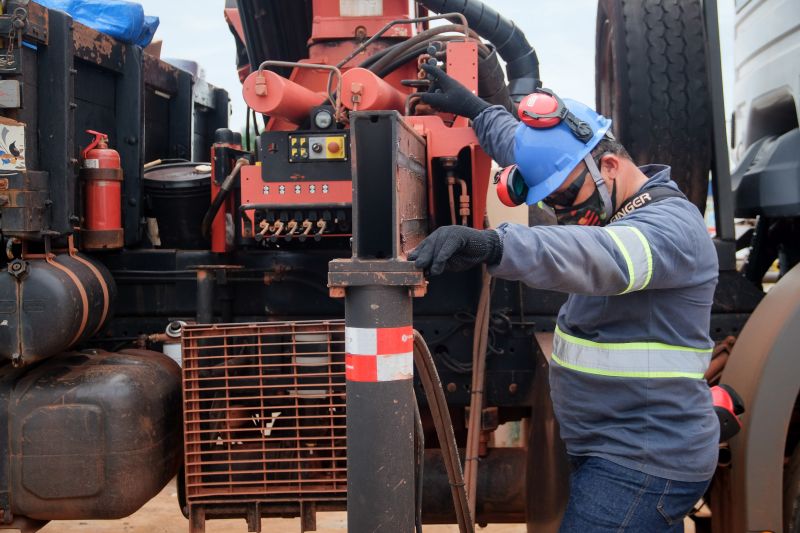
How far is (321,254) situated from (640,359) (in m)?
1.53

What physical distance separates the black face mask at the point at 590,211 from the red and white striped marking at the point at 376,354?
2.02 ft

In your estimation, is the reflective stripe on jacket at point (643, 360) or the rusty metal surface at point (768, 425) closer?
the reflective stripe on jacket at point (643, 360)

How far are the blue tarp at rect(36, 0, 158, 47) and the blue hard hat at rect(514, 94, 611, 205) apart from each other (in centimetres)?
206

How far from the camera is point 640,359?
2.11 m

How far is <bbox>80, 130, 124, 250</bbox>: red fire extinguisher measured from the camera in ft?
10.4

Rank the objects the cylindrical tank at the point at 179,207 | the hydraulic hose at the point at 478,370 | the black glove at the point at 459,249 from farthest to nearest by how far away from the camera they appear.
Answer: the cylindrical tank at the point at 179,207, the hydraulic hose at the point at 478,370, the black glove at the point at 459,249

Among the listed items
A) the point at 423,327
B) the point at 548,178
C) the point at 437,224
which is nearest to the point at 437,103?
the point at 437,224

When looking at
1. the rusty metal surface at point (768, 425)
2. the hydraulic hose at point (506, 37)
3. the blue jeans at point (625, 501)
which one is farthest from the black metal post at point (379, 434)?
the hydraulic hose at point (506, 37)

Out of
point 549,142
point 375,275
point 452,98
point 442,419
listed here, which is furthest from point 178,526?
point 549,142

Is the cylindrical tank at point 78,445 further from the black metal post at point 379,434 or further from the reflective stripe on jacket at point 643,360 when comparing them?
the reflective stripe on jacket at point 643,360

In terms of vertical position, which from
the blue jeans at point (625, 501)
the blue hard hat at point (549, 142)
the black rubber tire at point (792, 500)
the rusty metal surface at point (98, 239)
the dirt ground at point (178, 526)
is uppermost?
the blue hard hat at point (549, 142)

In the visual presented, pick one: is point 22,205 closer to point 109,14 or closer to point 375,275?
point 109,14

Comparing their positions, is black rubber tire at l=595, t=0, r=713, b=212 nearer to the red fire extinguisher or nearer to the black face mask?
the black face mask

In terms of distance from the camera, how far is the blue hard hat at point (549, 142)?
2127mm
